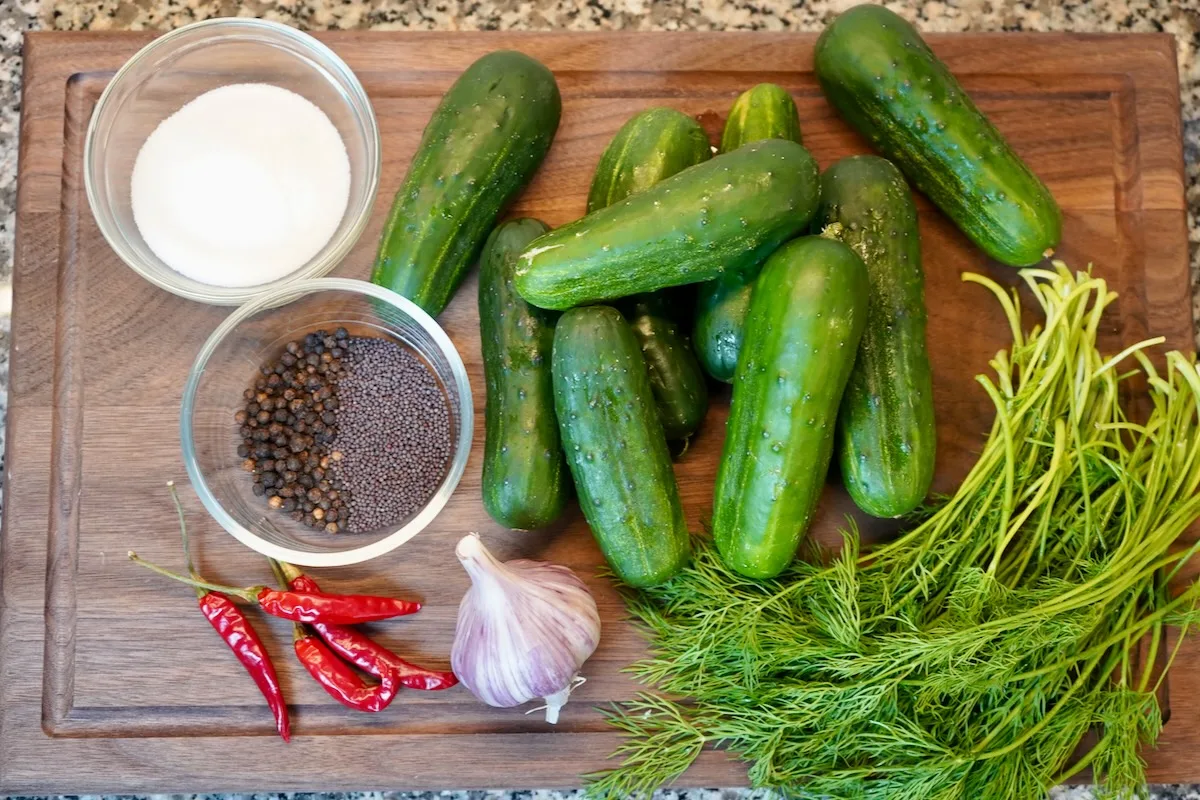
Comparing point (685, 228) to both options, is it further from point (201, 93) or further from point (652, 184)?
point (201, 93)

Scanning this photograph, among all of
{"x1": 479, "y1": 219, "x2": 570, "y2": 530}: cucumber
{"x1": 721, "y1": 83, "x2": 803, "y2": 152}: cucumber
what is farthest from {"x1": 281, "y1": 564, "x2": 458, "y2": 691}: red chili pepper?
{"x1": 721, "y1": 83, "x2": 803, "y2": 152}: cucumber

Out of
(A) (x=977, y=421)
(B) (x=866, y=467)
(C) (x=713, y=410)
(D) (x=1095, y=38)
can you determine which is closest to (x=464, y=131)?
(C) (x=713, y=410)

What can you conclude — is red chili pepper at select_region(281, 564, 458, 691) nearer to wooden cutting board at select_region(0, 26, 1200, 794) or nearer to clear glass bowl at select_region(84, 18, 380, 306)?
wooden cutting board at select_region(0, 26, 1200, 794)

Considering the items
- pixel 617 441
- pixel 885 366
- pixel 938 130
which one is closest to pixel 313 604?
pixel 617 441

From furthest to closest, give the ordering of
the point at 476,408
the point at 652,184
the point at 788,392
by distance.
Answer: the point at 476,408
the point at 652,184
the point at 788,392

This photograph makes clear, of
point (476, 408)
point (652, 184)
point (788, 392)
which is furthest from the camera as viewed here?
point (476, 408)

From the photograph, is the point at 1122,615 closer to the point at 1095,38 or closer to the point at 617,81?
the point at 1095,38
